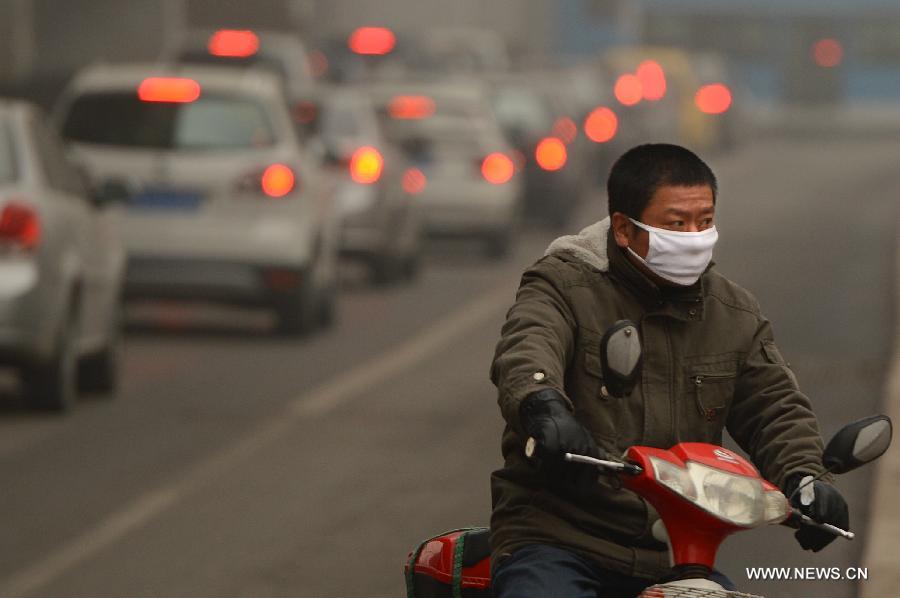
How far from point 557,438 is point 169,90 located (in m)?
12.8

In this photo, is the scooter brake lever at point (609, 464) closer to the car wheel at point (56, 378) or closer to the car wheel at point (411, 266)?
the car wheel at point (56, 378)

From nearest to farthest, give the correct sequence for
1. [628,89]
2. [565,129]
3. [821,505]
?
[821,505] < [565,129] < [628,89]

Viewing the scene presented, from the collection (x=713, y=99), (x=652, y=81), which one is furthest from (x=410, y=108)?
(x=713, y=99)

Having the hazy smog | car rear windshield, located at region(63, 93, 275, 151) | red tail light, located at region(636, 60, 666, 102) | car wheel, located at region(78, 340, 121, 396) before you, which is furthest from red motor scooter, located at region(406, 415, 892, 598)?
red tail light, located at region(636, 60, 666, 102)

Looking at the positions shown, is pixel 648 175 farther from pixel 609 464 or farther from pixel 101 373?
pixel 101 373

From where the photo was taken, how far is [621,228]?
4531 millimetres

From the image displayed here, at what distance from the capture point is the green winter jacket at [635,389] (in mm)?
→ 4340

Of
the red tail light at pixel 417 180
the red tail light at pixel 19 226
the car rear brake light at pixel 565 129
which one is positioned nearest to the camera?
the red tail light at pixel 19 226

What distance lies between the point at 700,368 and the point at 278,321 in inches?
479

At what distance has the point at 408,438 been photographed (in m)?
12.1

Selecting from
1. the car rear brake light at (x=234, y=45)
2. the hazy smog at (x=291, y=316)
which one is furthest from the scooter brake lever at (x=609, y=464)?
the car rear brake light at (x=234, y=45)

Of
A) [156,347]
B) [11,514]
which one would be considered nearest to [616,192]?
[11,514]

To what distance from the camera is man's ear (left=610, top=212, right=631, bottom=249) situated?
452cm

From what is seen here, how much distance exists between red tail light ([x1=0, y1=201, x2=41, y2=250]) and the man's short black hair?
815 cm
